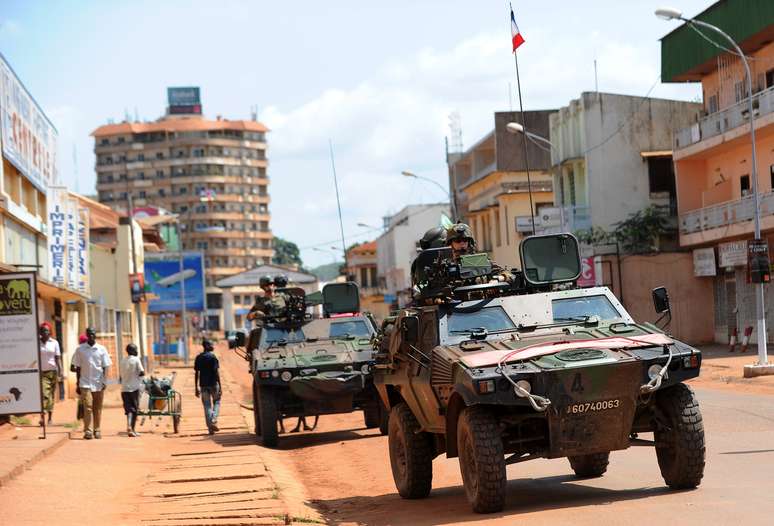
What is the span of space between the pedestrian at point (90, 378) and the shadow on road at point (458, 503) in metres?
9.74

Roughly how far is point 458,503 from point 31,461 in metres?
7.11

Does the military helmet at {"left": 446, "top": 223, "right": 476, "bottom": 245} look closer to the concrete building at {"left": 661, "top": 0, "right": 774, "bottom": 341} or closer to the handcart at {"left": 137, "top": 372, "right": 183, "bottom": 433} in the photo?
the handcart at {"left": 137, "top": 372, "right": 183, "bottom": 433}

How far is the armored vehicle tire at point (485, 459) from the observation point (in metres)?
10.6

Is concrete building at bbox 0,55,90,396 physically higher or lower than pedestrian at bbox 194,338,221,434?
higher

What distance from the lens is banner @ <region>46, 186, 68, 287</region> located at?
115 feet

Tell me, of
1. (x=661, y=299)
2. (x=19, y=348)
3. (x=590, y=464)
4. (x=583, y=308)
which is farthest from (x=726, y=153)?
(x=661, y=299)

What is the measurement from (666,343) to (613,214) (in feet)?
136

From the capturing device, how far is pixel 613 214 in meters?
51.9

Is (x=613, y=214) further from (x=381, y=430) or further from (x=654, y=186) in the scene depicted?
(x=381, y=430)

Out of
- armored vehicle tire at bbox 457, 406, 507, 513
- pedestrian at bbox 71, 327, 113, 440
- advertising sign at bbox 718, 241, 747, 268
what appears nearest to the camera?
armored vehicle tire at bbox 457, 406, 507, 513

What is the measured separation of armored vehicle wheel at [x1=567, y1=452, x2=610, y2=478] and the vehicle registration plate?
236 cm

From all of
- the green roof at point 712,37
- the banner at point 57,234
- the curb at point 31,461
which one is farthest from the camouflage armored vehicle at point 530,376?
the green roof at point 712,37

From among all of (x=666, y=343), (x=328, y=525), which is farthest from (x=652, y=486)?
(x=328, y=525)

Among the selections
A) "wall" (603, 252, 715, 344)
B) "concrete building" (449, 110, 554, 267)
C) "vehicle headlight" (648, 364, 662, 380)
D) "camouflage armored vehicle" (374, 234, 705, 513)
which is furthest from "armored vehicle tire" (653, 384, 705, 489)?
"concrete building" (449, 110, 554, 267)
